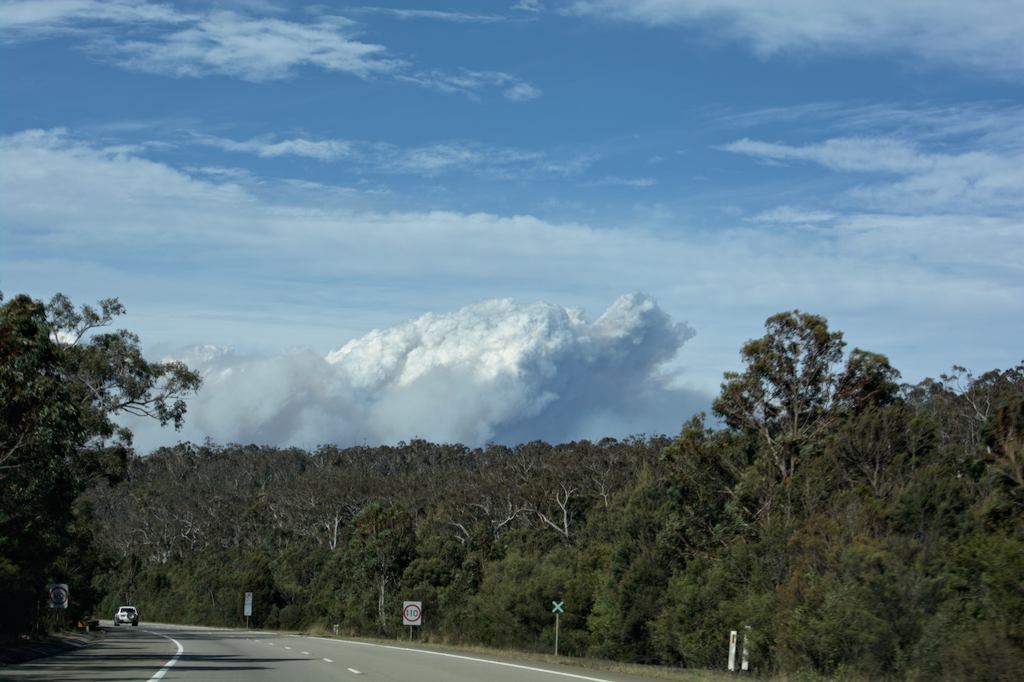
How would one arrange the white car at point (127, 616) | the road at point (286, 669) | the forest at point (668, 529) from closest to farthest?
the road at point (286, 669)
the forest at point (668, 529)
the white car at point (127, 616)

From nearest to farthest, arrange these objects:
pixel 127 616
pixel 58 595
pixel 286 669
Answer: pixel 286 669
pixel 58 595
pixel 127 616

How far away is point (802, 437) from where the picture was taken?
200 ft

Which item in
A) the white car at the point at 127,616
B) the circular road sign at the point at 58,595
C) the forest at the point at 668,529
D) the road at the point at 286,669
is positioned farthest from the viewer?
the white car at the point at 127,616

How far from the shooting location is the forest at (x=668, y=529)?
31.0m

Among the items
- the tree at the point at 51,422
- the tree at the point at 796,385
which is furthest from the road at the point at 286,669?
the tree at the point at 796,385

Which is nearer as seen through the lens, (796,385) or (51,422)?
(51,422)

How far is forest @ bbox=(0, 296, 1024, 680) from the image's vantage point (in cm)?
3100

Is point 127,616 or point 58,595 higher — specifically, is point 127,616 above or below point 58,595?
below

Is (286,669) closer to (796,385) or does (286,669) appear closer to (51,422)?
(51,422)

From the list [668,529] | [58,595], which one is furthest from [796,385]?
[58,595]

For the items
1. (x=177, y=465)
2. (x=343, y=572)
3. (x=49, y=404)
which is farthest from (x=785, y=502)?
(x=177, y=465)

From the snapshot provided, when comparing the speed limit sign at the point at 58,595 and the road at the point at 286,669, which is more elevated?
the speed limit sign at the point at 58,595

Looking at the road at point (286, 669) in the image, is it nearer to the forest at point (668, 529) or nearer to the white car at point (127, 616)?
the forest at point (668, 529)

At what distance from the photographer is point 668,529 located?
63000 mm
